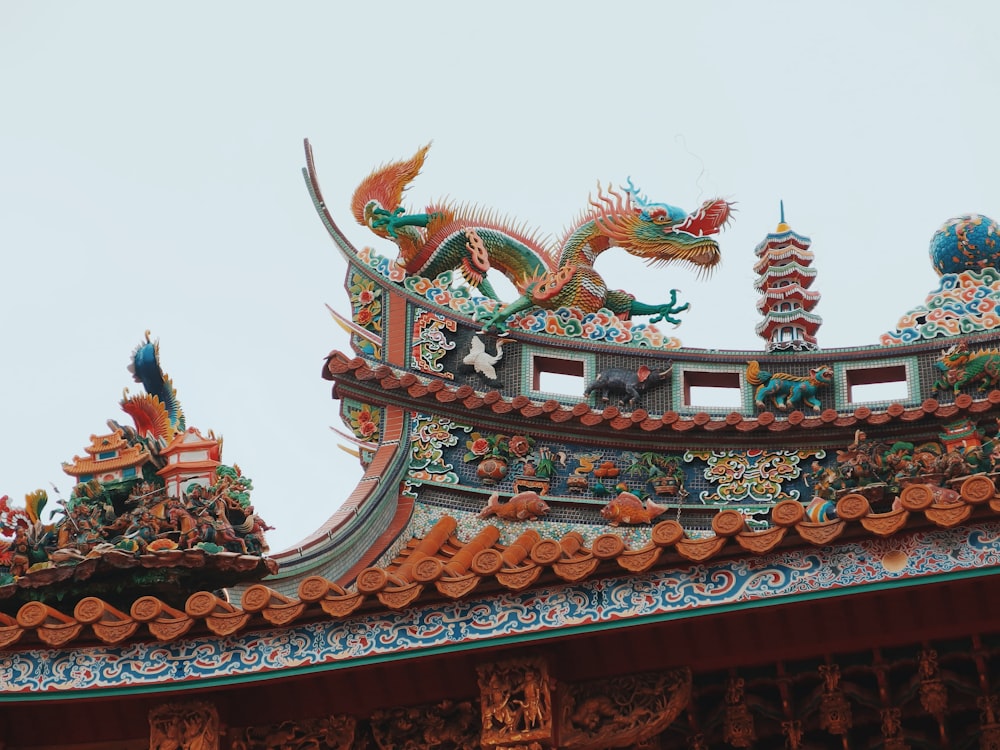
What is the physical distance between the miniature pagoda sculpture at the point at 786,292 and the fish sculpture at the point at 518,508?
214 cm

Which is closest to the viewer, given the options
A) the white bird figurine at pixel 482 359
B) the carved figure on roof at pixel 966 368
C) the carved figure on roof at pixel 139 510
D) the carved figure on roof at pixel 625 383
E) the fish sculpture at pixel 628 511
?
the carved figure on roof at pixel 139 510

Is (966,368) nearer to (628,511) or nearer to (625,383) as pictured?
(625,383)

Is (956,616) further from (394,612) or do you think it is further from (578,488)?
(578,488)

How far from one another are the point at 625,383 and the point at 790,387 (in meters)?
1.12

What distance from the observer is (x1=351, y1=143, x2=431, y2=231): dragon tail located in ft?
45.7

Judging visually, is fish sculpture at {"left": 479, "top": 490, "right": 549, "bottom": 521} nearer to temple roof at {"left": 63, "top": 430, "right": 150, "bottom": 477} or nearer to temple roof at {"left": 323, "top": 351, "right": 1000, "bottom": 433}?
temple roof at {"left": 323, "top": 351, "right": 1000, "bottom": 433}

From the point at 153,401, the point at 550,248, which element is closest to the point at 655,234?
the point at 550,248

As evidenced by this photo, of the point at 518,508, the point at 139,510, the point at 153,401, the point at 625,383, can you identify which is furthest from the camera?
the point at 625,383

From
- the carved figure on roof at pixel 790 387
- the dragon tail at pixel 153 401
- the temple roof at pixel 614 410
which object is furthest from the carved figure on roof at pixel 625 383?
the dragon tail at pixel 153 401

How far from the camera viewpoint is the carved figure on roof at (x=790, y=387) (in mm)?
12633

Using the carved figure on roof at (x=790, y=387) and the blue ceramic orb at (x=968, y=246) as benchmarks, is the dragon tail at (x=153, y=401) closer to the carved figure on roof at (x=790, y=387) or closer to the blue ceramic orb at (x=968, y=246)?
the carved figure on roof at (x=790, y=387)

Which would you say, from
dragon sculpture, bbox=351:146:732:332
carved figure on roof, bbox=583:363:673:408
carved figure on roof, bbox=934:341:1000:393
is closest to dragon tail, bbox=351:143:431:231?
dragon sculpture, bbox=351:146:732:332

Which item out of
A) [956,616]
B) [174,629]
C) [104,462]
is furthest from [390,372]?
[956,616]

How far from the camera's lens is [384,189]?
45.9 ft
